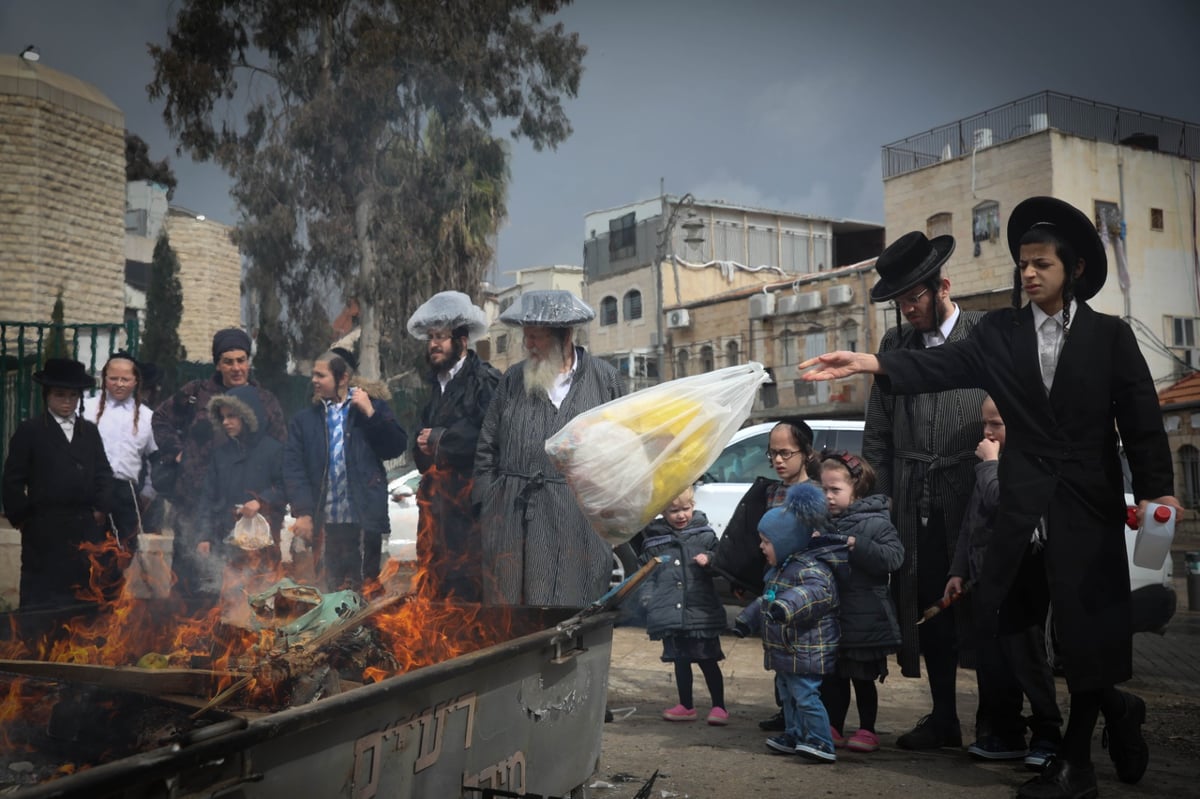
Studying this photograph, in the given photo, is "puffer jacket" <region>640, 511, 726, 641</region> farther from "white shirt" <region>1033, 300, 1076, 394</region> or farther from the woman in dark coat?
"white shirt" <region>1033, 300, 1076, 394</region>

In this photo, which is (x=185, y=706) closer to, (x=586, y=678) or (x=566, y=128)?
(x=586, y=678)

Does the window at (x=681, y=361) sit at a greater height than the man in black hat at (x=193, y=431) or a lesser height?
greater

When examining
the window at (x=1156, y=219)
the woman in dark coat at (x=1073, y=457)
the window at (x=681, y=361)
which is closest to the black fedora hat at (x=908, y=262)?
the woman in dark coat at (x=1073, y=457)

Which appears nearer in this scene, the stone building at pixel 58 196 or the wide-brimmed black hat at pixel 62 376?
the wide-brimmed black hat at pixel 62 376

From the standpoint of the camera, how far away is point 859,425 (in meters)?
9.13

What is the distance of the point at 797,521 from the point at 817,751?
3.21ft

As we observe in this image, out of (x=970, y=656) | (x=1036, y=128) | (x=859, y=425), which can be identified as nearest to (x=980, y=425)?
(x=970, y=656)

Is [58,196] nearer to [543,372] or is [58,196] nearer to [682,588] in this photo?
[543,372]

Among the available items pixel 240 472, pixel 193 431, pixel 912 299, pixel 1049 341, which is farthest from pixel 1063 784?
pixel 193 431

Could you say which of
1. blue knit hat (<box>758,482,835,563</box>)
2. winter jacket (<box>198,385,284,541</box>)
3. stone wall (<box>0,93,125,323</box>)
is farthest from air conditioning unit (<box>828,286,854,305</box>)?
blue knit hat (<box>758,482,835,563</box>)

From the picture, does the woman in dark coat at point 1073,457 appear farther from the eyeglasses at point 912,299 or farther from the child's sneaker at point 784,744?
the child's sneaker at point 784,744

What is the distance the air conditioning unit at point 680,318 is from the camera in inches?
1565

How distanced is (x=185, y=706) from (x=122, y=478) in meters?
4.24

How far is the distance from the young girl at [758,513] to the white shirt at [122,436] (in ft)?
11.6
